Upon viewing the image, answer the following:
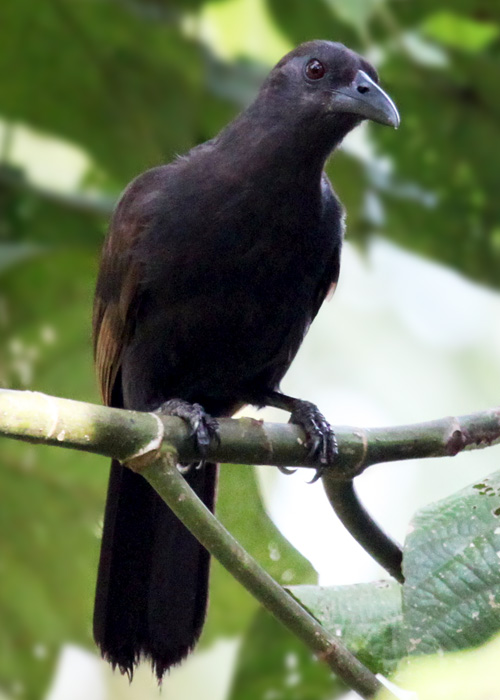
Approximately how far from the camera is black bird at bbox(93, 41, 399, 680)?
10.1 ft

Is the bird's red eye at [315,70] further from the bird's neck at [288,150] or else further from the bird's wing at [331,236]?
the bird's wing at [331,236]

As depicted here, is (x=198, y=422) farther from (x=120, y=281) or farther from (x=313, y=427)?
(x=120, y=281)

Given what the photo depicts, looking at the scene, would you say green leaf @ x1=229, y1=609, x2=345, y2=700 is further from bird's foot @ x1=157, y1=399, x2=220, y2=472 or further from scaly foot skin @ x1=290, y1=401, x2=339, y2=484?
bird's foot @ x1=157, y1=399, x2=220, y2=472

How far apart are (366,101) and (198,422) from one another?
40.5 inches

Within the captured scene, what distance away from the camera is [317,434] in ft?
9.03

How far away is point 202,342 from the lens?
3174mm

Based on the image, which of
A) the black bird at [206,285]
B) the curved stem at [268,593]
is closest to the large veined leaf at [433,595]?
the curved stem at [268,593]

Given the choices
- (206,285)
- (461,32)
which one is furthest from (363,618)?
(461,32)

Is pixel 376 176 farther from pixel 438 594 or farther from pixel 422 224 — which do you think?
pixel 438 594

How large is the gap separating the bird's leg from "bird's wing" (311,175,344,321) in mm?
282

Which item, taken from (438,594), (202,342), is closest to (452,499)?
(438,594)

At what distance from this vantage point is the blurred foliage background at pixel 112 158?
3.72m

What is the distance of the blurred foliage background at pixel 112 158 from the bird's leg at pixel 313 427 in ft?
2.09

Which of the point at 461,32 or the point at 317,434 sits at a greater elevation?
the point at 461,32
